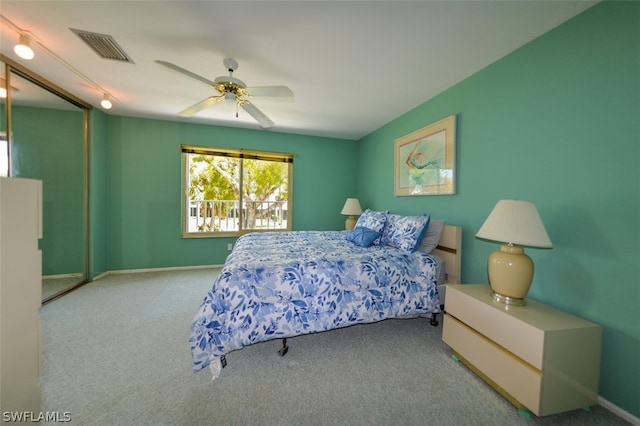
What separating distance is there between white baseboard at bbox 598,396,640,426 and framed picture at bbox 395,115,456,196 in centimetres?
185

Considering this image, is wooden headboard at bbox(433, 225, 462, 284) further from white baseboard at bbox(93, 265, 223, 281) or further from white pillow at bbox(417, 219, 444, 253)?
white baseboard at bbox(93, 265, 223, 281)

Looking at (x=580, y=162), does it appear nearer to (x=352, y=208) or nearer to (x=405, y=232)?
(x=405, y=232)

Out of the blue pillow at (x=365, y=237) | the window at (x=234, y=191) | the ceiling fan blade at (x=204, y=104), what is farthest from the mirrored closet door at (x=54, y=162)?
the blue pillow at (x=365, y=237)

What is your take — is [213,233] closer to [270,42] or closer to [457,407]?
[270,42]

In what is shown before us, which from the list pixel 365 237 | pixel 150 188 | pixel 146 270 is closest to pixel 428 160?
pixel 365 237

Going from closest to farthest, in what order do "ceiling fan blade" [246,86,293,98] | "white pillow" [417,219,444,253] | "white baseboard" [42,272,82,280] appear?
"ceiling fan blade" [246,86,293,98] < "white pillow" [417,219,444,253] < "white baseboard" [42,272,82,280]

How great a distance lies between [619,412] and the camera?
4.64 feet

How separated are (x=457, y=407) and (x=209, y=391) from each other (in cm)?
157

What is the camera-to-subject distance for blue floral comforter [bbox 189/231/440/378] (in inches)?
66.5

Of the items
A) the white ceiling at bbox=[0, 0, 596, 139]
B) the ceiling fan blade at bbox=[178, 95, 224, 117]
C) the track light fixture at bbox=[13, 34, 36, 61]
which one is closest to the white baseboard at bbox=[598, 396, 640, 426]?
the white ceiling at bbox=[0, 0, 596, 139]

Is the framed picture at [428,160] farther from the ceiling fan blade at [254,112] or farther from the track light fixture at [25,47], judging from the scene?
the track light fixture at [25,47]

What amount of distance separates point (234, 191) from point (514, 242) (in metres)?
4.24

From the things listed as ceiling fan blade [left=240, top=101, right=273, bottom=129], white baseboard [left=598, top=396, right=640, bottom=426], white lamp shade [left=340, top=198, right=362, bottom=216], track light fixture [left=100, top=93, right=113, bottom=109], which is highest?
track light fixture [left=100, top=93, right=113, bottom=109]

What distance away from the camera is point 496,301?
5.37ft
